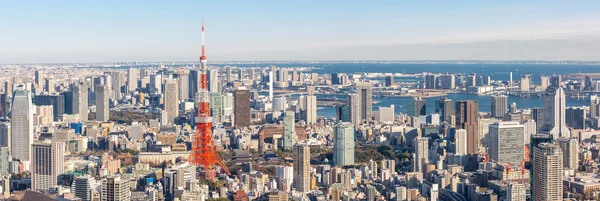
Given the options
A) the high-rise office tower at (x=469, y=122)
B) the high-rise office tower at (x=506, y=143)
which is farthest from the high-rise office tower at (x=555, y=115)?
the high-rise office tower at (x=506, y=143)

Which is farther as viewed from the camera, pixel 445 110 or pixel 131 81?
pixel 131 81

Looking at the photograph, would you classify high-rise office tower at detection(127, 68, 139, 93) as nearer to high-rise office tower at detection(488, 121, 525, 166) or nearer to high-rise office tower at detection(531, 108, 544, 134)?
high-rise office tower at detection(531, 108, 544, 134)

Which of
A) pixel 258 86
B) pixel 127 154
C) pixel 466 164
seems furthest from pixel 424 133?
pixel 258 86

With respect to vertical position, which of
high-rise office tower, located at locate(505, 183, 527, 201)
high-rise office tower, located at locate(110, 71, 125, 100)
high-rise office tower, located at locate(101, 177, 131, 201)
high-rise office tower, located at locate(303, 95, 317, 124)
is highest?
high-rise office tower, located at locate(110, 71, 125, 100)

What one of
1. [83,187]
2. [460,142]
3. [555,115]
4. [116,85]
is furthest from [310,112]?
[83,187]

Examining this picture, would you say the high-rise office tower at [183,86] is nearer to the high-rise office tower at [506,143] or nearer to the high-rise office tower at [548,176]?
the high-rise office tower at [506,143]

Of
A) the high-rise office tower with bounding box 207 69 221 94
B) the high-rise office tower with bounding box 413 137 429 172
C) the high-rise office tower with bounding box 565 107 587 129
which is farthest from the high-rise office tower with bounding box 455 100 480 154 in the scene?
the high-rise office tower with bounding box 207 69 221 94

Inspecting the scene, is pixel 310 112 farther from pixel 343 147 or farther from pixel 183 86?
pixel 343 147
